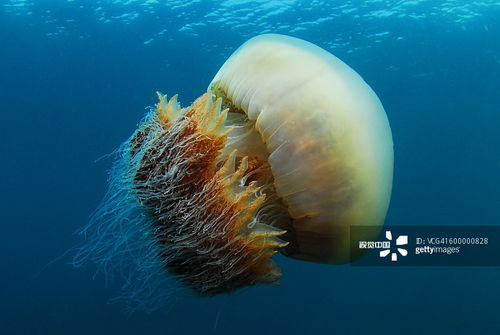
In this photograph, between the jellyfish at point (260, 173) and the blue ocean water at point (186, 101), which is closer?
the jellyfish at point (260, 173)

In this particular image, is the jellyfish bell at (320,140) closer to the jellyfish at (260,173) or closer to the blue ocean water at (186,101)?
the jellyfish at (260,173)

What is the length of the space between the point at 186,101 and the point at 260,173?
33.0 metres

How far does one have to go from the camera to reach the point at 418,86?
2898 cm

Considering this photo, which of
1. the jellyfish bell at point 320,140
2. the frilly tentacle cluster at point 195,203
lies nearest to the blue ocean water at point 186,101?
the frilly tentacle cluster at point 195,203

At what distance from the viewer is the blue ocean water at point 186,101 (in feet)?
70.2

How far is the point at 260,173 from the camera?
3016mm

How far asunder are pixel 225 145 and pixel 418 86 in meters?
28.6

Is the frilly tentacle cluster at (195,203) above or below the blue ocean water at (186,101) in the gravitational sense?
above

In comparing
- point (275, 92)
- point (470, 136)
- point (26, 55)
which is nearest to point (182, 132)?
point (275, 92)

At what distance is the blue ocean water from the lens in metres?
21.4

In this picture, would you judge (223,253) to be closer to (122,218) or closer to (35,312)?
(122,218)

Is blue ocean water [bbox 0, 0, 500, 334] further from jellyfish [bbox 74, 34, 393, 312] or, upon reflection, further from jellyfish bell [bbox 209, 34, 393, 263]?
jellyfish bell [bbox 209, 34, 393, 263]

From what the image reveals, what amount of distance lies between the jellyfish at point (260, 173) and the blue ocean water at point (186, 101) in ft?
47.5

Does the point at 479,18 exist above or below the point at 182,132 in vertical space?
below
